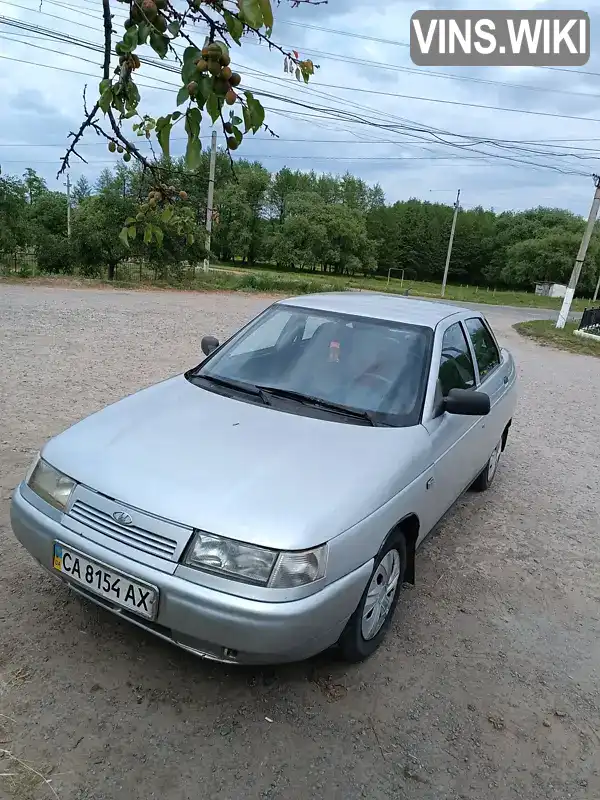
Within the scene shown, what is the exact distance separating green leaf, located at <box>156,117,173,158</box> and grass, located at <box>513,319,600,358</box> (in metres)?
15.6

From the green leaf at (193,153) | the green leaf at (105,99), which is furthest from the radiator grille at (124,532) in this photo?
the green leaf at (105,99)

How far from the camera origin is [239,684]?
2.46 m

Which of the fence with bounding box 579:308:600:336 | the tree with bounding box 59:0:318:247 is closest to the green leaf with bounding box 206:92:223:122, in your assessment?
the tree with bounding box 59:0:318:247

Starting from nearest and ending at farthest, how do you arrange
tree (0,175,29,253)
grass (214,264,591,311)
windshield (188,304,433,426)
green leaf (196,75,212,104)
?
1. green leaf (196,75,212,104)
2. windshield (188,304,433,426)
3. tree (0,175,29,253)
4. grass (214,264,591,311)

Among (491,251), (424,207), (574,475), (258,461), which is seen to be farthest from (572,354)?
(424,207)

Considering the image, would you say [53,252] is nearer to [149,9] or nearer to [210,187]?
[210,187]

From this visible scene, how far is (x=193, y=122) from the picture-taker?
1429mm

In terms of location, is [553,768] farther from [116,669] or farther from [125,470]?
[125,470]

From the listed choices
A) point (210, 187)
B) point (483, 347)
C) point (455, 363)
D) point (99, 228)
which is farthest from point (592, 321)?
point (99, 228)

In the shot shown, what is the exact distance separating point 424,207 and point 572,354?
82.2m

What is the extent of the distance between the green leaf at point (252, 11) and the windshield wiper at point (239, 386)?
2119mm

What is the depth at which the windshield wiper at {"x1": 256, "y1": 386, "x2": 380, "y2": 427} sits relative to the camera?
10.00 ft

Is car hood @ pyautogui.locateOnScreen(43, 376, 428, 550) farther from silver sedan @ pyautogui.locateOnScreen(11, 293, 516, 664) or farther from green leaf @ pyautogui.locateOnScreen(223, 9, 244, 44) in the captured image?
green leaf @ pyautogui.locateOnScreen(223, 9, 244, 44)

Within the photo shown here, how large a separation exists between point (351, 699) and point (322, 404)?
1.45m
